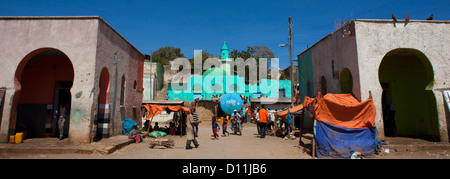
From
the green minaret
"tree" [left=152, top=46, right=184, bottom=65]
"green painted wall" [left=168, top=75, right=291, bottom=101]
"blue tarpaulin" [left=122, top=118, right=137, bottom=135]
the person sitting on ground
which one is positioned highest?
"tree" [left=152, top=46, right=184, bottom=65]

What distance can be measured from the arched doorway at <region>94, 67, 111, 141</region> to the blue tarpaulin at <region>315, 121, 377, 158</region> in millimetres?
9146

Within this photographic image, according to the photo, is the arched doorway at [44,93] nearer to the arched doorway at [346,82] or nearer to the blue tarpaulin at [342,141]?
the blue tarpaulin at [342,141]

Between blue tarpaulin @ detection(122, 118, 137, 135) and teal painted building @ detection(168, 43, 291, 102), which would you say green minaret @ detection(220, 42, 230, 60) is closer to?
teal painted building @ detection(168, 43, 291, 102)

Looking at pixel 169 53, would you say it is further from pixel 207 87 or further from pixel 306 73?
pixel 306 73

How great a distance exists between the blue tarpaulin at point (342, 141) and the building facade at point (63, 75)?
27.9 feet

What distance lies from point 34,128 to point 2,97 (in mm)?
2607

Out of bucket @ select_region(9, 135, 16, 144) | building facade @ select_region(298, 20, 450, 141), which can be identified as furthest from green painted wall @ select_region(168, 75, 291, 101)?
bucket @ select_region(9, 135, 16, 144)

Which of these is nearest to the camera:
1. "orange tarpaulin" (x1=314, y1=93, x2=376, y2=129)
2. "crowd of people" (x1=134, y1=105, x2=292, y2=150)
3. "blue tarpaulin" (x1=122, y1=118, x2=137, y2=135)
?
"orange tarpaulin" (x1=314, y1=93, x2=376, y2=129)

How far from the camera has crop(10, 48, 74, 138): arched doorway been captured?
11484 mm

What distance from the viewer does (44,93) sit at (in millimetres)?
11672

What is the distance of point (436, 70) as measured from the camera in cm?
978

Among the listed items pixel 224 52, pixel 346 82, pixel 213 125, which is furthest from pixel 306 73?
pixel 224 52

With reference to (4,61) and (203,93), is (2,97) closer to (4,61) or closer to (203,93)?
(4,61)
